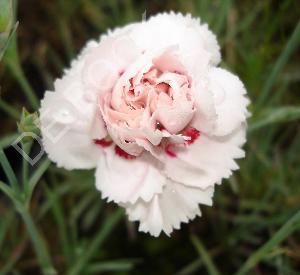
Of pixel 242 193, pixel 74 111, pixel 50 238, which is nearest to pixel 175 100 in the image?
pixel 74 111

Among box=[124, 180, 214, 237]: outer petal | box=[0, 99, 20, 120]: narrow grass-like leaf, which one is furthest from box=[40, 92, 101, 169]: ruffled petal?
box=[0, 99, 20, 120]: narrow grass-like leaf

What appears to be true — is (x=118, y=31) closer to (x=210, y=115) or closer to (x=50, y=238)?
(x=210, y=115)

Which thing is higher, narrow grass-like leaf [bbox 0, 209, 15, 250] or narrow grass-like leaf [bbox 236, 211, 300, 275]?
narrow grass-like leaf [bbox 0, 209, 15, 250]

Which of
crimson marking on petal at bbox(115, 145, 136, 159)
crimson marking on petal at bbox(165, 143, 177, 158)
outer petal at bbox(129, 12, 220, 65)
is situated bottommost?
crimson marking on petal at bbox(165, 143, 177, 158)

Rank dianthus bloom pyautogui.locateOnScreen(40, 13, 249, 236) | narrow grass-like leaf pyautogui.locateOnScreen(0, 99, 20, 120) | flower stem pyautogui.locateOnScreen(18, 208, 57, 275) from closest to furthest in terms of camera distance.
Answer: dianthus bloom pyautogui.locateOnScreen(40, 13, 249, 236) → flower stem pyautogui.locateOnScreen(18, 208, 57, 275) → narrow grass-like leaf pyautogui.locateOnScreen(0, 99, 20, 120)

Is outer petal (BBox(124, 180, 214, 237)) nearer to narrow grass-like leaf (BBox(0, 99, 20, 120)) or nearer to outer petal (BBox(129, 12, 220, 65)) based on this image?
outer petal (BBox(129, 12, 220, 65))

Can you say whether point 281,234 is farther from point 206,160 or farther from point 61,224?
point 61,224

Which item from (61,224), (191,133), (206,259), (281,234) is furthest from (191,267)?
(191,133)
